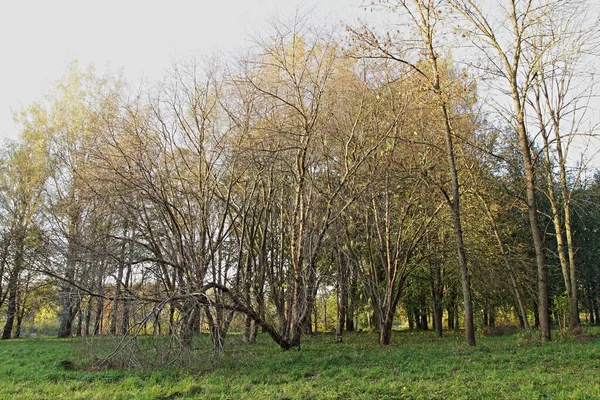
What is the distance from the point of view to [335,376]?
6773 mm

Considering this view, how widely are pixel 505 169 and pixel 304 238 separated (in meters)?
8.34

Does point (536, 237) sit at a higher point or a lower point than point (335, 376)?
higher

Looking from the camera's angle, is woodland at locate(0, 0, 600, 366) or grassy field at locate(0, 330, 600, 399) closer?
grassy field at locate(0, 330, 600, 399)

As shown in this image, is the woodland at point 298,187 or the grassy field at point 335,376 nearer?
the grassy field at point 335,376

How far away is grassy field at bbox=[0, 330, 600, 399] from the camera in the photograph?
5.51 m

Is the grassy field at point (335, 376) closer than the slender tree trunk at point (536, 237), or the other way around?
the grassy field at point (335, 376)

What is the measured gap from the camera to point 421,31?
420 inches

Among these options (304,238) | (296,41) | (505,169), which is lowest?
(304,238)

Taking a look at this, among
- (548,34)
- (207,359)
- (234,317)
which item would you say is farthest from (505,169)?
(207,359)

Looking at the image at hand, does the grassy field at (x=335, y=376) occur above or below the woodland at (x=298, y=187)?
below

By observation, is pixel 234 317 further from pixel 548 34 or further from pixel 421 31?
pixel 548 34

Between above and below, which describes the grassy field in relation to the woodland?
below

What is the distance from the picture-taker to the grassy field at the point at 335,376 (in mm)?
5508

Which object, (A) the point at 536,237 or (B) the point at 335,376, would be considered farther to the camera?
(A) the point at 536,237
